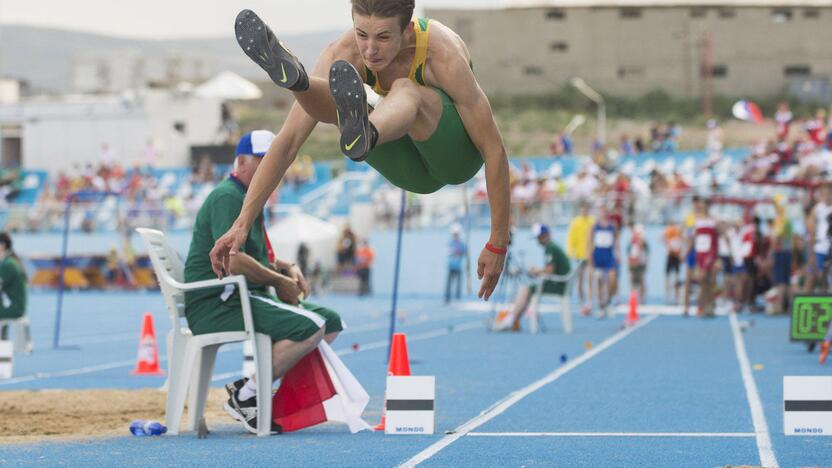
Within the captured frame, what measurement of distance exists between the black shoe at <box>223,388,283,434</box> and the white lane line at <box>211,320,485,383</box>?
3.63m

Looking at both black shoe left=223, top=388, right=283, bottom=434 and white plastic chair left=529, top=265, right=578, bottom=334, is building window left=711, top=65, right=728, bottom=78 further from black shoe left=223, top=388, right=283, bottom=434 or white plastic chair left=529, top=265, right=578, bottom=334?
black shoe left=223, top=388, right=283, bottom=434

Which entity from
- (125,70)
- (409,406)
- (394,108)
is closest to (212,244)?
(409,406)

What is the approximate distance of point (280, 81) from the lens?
5656 millimetres

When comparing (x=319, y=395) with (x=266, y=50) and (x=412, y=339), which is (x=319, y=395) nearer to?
(x=266, y=50)

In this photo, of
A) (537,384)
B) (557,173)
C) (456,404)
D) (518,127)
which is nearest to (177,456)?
(456,404)

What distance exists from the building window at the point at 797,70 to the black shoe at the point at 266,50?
57550 mm

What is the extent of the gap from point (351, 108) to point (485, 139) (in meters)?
0.95

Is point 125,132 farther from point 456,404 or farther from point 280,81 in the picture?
point 280,81

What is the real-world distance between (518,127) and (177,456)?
2016 inches

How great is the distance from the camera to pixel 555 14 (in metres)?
63.2

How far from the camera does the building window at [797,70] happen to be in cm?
6056

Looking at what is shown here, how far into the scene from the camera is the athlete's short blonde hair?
571 centimetres

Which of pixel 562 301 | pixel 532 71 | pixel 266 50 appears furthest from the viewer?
pixel 532 71

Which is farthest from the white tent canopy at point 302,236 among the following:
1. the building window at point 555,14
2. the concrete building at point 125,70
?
the concrete building at point 125,70
